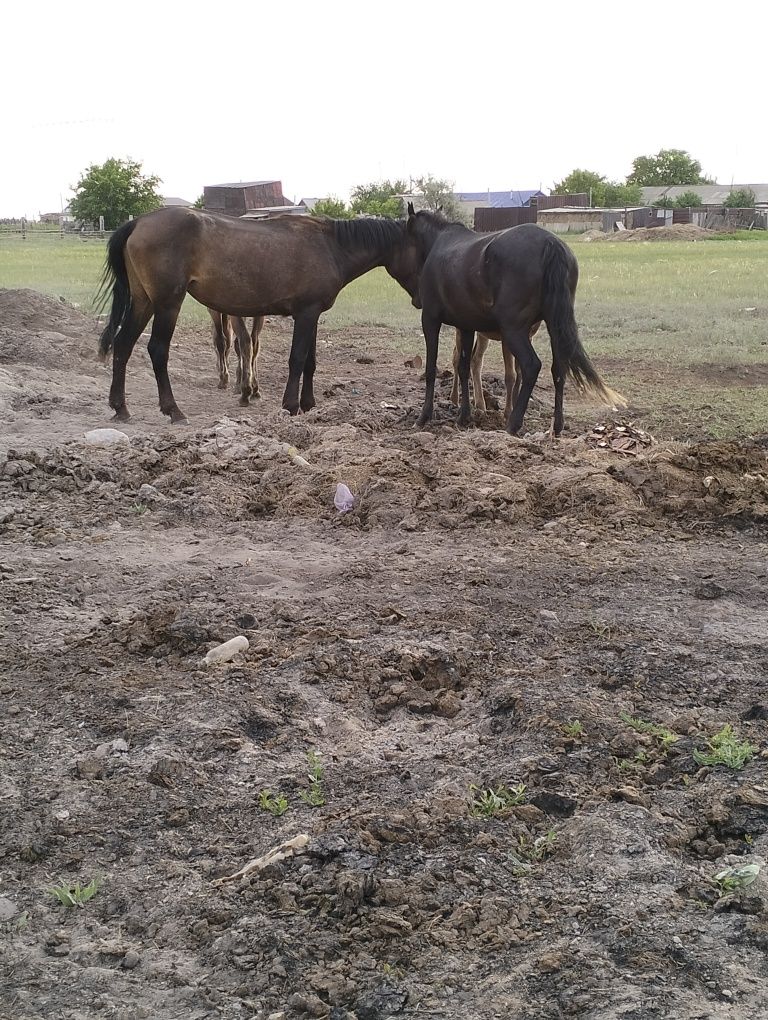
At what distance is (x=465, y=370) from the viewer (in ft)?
30.1

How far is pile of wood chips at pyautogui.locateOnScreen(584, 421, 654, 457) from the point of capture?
7.45 metres

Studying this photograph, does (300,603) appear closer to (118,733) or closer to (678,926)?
(118,733)

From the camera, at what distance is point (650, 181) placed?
108m

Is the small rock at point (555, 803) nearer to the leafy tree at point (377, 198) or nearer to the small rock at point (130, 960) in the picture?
the small rock at point (130, 960)

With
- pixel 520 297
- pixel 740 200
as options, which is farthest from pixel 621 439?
pixel 740 200

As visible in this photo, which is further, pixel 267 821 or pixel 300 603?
pixel 300 603

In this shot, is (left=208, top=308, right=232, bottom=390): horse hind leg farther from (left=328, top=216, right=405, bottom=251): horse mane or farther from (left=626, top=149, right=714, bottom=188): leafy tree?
(left=626, top=149, right=714, bottom=188): leafy tree

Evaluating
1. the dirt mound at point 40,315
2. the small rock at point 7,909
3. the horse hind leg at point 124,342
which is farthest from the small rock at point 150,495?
the dirt mound at point 40,315

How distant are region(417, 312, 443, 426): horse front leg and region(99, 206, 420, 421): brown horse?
1025mm

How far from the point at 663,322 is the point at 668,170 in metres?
102

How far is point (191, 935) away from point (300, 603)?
7.43ft

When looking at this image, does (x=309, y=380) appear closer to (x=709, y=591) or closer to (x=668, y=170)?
(x=709, y=591)

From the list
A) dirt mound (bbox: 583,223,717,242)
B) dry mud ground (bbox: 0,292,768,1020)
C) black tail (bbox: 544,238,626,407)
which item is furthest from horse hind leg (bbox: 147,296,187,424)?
dirt mound (bbox: 583,223,717,242)

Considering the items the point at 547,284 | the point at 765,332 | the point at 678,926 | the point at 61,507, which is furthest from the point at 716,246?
the point at 678,926
